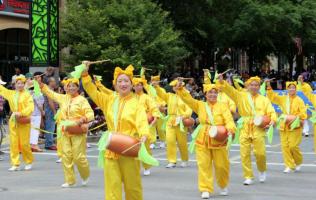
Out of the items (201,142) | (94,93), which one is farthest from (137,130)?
(201,142)

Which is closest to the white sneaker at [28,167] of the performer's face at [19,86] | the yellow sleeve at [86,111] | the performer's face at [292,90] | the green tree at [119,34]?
the performer's face at [19,86]

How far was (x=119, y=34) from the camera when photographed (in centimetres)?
2175

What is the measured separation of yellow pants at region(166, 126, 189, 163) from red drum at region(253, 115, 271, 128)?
2731 mm

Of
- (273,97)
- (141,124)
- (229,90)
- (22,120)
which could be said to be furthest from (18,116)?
(141,124)

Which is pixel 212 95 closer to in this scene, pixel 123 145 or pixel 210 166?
pixel 210 166

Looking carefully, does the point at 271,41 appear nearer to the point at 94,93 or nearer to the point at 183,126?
the point at 183,126

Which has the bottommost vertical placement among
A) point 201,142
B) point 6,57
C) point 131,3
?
point 201,142

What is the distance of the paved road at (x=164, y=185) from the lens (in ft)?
31.0

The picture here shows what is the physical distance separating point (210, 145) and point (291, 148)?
3.39m

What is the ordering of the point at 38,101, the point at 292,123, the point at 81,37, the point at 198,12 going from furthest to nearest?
the point at 198,12
the point at 81,37
the point at 38,101
the point at 292,123

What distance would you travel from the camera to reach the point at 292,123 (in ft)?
40.6

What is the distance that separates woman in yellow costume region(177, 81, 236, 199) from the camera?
946 centimetres

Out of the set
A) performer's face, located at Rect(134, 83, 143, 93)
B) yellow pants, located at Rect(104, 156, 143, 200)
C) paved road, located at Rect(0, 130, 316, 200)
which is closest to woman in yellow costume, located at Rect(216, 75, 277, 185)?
paved road, located at Rect(0, 130, 316, 200)

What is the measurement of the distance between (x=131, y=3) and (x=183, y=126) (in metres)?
10.1
